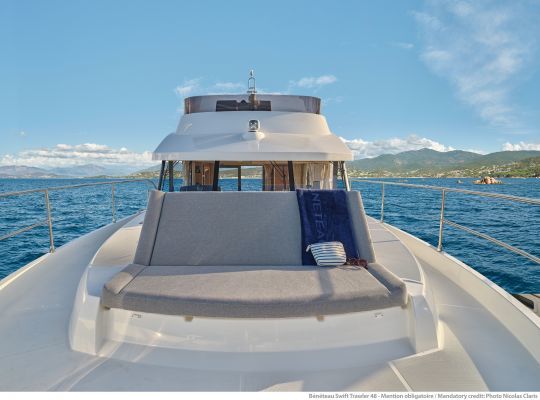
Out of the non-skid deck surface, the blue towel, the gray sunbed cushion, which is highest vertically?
the blue towel

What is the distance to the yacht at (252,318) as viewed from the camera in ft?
5.27

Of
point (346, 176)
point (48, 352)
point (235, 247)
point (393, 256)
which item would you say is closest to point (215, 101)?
point (346, 176)

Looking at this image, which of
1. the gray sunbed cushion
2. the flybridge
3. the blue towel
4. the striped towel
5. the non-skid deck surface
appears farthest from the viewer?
the flybridge

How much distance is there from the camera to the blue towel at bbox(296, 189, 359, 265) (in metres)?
2.37

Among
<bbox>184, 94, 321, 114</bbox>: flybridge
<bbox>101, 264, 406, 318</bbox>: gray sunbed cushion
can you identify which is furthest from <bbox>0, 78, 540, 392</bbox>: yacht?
<bbox>184, 94, 321, 114</bbox>: flybridge

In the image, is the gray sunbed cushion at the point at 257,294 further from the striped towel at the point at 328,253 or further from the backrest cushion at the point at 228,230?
the backrest cushion at the point at 228,230

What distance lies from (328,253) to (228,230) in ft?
2.37

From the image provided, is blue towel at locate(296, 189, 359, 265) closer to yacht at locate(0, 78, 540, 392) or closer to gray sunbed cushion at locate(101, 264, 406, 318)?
yacht at locate(0, 78, 540, 392)

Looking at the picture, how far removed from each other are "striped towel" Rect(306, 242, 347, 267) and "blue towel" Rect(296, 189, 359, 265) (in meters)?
0.05

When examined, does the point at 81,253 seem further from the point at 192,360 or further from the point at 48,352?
the point at 192,360

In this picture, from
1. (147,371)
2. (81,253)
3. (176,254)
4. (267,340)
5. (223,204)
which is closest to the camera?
(147,371)

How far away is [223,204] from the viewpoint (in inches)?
97.8

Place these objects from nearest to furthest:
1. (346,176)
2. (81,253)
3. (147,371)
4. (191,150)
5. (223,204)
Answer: (147,371), (223,204), (81,253), (191,150), (346,176)

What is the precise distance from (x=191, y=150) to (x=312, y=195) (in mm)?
1976
